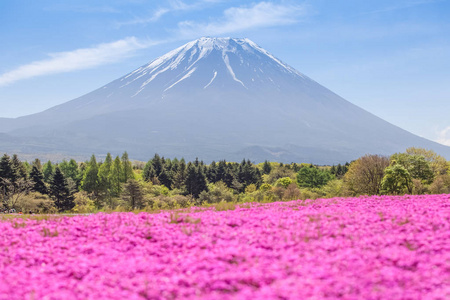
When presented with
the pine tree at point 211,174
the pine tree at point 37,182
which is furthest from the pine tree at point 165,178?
the pine tree at point 37,182

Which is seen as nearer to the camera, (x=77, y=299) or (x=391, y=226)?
(x=77, y=299)

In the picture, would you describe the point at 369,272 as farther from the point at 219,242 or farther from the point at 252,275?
the point at 219,242

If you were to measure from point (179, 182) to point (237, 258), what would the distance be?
332 ft

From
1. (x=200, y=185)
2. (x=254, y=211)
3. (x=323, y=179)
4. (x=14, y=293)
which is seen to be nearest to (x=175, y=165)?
(x=200, y=185)

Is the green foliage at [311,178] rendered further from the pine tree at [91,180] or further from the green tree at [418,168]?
the pine tree at [91,180]

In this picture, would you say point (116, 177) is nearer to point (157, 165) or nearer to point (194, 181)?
point (194, 181)

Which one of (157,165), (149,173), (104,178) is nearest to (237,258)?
(104,178)

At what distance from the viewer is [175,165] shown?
403ft

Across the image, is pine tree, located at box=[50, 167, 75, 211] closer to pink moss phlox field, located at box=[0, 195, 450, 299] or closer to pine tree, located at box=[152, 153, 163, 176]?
pine tree, located at box=[152, 153, 163, 176]

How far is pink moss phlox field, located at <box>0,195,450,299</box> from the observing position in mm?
6445

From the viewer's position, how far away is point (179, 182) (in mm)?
108250

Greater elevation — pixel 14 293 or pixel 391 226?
pixel 391 226

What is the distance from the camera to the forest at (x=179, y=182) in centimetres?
5453

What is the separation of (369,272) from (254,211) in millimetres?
7737
